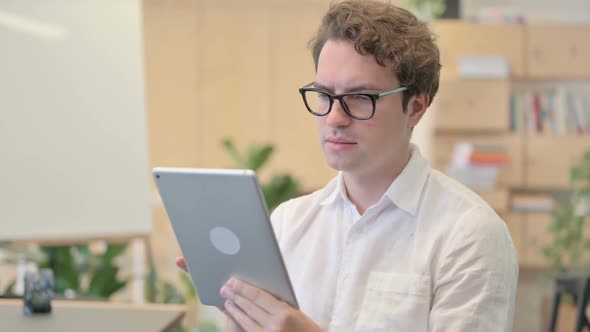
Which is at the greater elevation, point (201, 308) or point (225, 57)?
point (225, 57)

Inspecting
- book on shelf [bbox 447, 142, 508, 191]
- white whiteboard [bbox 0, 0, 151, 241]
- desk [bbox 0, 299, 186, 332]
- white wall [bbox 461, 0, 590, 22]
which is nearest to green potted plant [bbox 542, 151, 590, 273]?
book on shelf [bbox 447, 142, 508, 191]

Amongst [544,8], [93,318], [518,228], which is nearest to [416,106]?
[93,318]

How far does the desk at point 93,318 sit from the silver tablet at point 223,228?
35 cm

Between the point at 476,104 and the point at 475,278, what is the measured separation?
3.98 meters

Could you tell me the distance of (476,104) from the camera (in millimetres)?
5309

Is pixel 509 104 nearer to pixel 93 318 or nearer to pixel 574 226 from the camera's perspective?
pixel 574 226

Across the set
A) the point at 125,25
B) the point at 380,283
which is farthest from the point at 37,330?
the point at 125,25

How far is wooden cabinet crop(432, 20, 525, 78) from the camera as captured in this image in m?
5.32

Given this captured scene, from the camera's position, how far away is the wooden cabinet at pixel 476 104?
5297 millimetres

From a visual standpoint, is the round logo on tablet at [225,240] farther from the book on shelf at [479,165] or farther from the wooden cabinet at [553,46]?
the wooden cabinet at [553,46]

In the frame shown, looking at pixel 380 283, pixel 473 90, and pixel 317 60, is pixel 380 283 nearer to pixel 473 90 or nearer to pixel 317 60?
pixel 317 60

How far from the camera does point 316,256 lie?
1.66m

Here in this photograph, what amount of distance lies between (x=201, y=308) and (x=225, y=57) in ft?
6.87

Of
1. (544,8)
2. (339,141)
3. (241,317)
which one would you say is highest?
(544,8)
